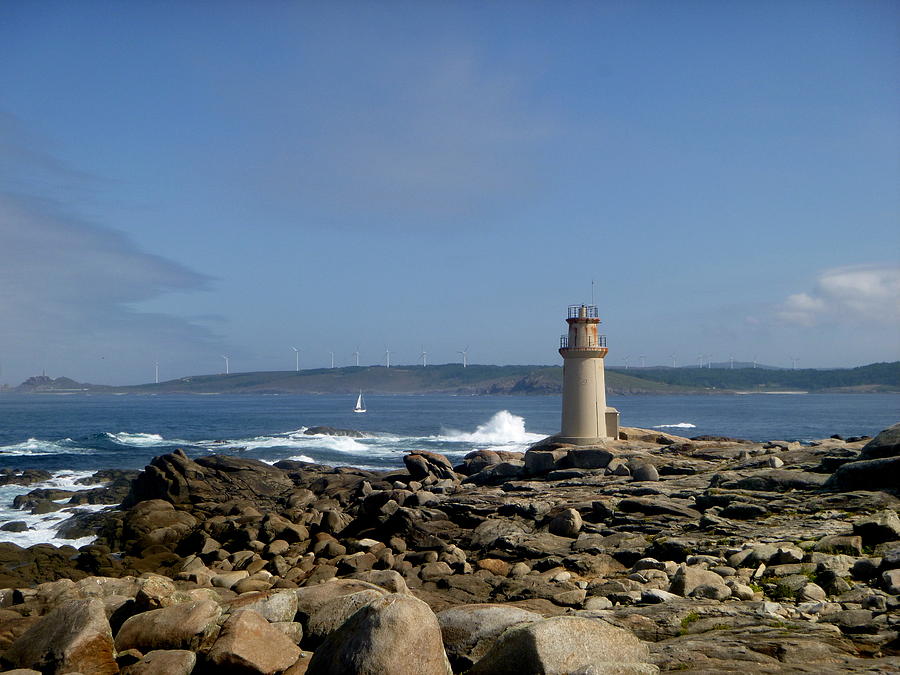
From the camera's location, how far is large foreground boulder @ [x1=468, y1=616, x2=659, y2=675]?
8.08m

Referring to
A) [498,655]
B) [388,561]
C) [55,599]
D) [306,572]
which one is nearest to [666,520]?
[388,561]

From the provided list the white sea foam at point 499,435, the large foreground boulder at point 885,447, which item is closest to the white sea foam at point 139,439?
the white sea foam at point 499,435

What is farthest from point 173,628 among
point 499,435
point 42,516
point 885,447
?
point 499,435

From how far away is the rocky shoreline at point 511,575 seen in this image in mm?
8734

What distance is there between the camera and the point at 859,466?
20266 millimetres

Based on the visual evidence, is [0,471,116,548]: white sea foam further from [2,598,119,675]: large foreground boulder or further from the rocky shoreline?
[2,598,119,675]: large foreground boulder

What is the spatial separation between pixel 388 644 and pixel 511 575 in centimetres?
920

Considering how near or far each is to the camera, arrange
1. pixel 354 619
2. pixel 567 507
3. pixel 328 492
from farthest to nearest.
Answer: pixel 328 492
pixel 567 507
pixel 354 619

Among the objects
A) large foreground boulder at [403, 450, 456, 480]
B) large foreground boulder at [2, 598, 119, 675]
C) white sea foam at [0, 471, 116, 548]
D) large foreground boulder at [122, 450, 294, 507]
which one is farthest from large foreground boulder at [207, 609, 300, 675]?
large foreground boulder at [122, 450, 294, 507]

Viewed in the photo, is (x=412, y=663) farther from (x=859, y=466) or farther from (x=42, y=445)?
(x=42, y=445)

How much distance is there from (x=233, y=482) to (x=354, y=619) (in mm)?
31997

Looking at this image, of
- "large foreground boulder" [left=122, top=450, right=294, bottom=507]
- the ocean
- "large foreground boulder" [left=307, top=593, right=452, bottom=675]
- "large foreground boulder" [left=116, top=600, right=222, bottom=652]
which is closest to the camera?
"large foreground boulder" [left=307, top=593, right=452, bottom=675]

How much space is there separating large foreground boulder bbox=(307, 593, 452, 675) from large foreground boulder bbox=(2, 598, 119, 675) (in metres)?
3.33

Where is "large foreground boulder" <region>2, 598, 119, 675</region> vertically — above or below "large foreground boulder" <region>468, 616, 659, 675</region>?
below
